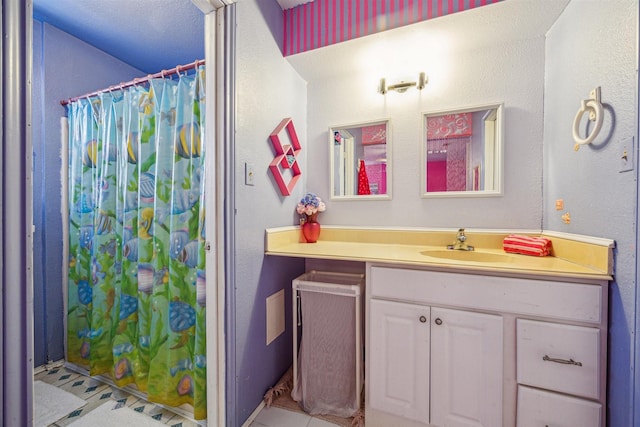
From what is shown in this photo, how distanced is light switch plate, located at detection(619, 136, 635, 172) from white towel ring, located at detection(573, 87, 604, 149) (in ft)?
0.41

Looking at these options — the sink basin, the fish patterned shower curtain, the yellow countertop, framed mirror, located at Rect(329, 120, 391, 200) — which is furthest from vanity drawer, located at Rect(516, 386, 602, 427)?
the fish patterned shower curtain

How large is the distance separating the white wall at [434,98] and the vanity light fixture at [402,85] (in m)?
0.04

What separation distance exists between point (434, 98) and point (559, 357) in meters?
1.45

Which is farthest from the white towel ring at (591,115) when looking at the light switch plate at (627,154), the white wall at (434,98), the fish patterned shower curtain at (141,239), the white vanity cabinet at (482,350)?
the fish patterned shower curtain at (141,239)

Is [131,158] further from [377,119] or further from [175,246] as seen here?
[377,119]

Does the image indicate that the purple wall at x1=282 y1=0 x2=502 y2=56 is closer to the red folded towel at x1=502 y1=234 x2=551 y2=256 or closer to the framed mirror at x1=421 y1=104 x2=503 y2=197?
the framed mirror at x1=421 y1=104 x2=503 y2=197

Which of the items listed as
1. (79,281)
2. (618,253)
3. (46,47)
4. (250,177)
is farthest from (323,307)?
(46,47)

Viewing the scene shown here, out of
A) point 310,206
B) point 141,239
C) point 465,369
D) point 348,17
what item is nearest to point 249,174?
point 310,206

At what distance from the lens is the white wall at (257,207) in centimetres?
121

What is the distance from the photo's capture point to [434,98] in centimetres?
159

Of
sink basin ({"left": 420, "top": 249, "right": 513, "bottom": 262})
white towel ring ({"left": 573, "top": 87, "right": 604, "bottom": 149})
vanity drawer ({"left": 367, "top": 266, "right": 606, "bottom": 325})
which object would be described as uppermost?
white towel ring ({"left": 573, "top": 87, "right": 604, "bottom": 149})

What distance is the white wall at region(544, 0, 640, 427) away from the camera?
2.64 ft

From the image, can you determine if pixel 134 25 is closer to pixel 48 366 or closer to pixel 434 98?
pixel 434 98

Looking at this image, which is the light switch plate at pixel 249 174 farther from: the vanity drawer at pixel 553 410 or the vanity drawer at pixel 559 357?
the vanity drawer at pixel 553 410
